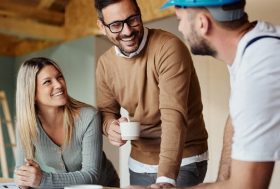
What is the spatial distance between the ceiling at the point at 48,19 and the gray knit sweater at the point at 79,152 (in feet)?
10.9

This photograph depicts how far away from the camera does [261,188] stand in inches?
39.2

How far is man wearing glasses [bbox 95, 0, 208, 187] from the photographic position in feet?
5.14

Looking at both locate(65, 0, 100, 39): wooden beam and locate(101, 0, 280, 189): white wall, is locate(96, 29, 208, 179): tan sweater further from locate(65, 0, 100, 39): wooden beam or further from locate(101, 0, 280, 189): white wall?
locate(65, 0, 100, 39): wooden beam

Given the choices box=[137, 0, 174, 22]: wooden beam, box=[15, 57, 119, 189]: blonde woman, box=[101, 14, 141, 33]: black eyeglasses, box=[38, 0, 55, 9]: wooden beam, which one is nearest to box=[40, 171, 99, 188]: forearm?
box=[15, 57, 119, 189]: blonde woman

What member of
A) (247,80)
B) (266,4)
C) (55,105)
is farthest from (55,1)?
(247,80)

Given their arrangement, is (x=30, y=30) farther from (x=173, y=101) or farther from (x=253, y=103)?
(x=253, y=103)

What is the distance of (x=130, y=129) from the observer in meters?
1.62

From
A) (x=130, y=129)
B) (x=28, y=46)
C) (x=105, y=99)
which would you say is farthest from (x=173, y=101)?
(x=28, y=46)

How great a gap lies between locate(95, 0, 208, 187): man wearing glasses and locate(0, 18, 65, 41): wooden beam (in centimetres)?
383

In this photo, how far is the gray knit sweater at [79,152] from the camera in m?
1.79

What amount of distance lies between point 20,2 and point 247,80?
4.97 m

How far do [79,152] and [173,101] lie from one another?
0.51 meters

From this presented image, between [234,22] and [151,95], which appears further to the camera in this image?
[151,95]

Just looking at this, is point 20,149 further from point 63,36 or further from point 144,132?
point 63,36
